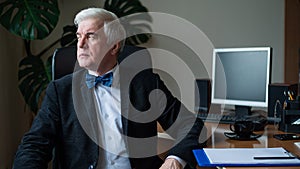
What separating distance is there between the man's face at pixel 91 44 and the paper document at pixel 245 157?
0.55 m

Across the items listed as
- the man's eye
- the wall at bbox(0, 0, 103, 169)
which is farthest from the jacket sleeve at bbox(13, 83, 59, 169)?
the wall at bbox(0, 0, 103, 169)

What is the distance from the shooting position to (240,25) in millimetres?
2994

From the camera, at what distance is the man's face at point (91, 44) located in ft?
4.99

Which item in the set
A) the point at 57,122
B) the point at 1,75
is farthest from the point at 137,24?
the point at 57,122

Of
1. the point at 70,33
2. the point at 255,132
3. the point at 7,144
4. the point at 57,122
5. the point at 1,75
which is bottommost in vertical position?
the point at 7,144

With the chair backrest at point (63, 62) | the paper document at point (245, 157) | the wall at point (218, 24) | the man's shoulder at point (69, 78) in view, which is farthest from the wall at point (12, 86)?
the paper document at point (245, 157)

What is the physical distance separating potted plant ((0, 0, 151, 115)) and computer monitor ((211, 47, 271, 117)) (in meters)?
0.83

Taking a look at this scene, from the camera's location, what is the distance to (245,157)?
4.37ft

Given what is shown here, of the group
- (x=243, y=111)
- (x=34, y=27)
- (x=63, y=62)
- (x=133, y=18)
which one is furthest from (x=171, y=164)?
(x=133, y=18)

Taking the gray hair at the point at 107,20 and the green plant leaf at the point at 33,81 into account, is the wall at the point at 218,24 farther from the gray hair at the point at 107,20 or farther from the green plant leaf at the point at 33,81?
the gray hair at the point at 107,20

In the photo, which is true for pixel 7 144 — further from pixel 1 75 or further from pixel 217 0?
pixel 217 0

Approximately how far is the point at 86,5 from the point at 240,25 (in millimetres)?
1219

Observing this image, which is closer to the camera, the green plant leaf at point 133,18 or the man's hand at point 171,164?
the man's hand at point 171,164

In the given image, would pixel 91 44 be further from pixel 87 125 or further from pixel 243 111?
pixel 243 111
